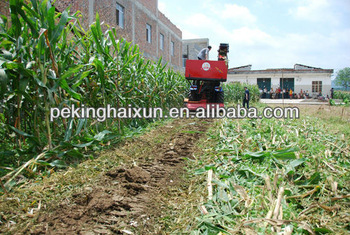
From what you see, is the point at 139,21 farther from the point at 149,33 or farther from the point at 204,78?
the point at 204,78

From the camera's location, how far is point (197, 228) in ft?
5.77

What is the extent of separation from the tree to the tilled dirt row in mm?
80592

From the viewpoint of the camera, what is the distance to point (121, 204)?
209cm

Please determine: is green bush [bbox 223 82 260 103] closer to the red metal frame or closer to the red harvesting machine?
the red harvesting machine

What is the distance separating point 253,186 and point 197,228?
28.3 inches

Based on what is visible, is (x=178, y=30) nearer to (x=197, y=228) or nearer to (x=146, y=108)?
(x=146, y=108)

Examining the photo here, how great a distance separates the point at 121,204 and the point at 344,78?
274 feet

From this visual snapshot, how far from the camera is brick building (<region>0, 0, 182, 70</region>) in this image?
35.4 feet

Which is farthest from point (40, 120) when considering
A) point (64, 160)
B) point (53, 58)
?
point (53, 58)

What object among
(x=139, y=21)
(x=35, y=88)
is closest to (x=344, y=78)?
(x=139, y=21)

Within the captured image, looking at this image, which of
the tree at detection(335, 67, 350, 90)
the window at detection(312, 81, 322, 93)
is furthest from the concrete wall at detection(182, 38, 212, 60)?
the tree at detection(335, 67, 350, 90)

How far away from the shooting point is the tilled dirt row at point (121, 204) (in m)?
1.81

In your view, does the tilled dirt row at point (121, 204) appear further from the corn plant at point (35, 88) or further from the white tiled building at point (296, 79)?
the white tiled building at point (296, 79)

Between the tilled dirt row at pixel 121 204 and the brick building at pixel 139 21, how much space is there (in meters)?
7.48
